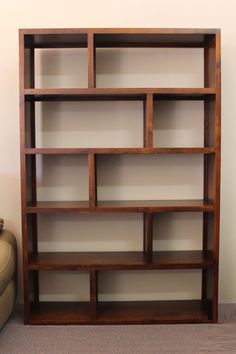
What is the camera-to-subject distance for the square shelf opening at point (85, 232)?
184 centimetres

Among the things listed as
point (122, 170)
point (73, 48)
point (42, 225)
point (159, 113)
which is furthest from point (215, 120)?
→ point (42, 225)

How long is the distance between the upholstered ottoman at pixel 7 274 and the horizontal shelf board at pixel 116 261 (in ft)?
0.31

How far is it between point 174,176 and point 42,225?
0.71 m

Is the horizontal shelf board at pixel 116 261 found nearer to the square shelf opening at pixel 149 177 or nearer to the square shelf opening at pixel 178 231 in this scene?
the square shelf opening at pixel 178 231

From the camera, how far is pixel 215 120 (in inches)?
62.9

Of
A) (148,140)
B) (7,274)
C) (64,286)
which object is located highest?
(148,140)

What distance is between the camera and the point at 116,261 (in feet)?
5.49

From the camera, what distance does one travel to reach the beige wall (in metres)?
1.78

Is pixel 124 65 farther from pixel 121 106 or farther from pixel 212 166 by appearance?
pixel 212 166

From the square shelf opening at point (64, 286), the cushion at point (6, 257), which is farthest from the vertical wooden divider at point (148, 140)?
the cushion at point (6, 257)

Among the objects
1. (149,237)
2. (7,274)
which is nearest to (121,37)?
(149,237)

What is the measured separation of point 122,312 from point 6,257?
61 centimetres
